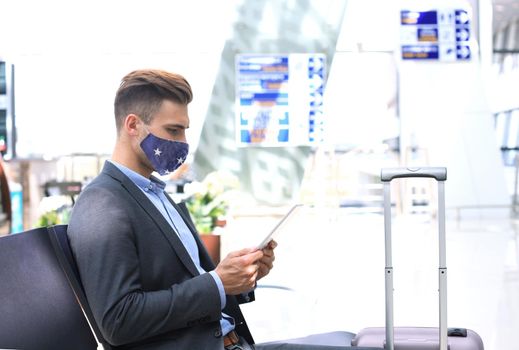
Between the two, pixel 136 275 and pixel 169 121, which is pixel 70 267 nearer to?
pixel 136 275

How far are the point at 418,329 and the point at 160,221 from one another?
2.75 ft

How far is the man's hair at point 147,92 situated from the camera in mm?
1529

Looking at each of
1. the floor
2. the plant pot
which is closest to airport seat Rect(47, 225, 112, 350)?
the floor

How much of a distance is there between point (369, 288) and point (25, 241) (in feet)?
13.5

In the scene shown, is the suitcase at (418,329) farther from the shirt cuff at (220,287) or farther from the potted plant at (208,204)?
the potted plant at (208,204)

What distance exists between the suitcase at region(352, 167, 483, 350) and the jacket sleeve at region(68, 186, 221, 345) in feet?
1.62

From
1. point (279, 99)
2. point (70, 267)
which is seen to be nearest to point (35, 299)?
point (70, 267)

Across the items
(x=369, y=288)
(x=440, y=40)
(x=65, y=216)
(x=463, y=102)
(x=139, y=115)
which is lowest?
(x=369, y=288)

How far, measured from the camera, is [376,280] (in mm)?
5684

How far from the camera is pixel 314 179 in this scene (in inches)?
418

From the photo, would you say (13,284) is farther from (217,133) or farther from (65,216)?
(217,133)

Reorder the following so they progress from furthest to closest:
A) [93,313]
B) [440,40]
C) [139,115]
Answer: [440,40] < [139,115] < [93,313]

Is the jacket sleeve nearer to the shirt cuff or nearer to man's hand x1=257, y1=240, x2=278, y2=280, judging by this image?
the shirt cuff

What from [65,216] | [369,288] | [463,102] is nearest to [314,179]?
[463,102]
